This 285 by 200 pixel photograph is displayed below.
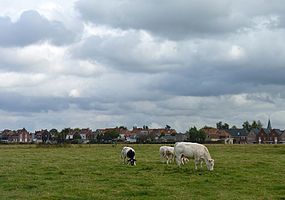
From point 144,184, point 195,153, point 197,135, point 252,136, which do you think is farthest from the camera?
point 252,136

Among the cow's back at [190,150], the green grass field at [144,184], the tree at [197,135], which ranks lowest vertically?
the green grass field at [144,184]

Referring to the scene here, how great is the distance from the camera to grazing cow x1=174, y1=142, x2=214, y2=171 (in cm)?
3012

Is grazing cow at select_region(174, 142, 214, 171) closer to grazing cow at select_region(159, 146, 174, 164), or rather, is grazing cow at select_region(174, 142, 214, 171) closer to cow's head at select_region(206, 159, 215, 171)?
cow's head at select_region(206, 159, 215, 171)

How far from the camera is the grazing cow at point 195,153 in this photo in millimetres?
30125

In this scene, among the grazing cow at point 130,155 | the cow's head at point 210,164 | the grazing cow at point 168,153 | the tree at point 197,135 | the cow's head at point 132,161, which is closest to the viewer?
the cow's head at point 210,164

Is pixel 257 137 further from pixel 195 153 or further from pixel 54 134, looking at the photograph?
pixel 195 153

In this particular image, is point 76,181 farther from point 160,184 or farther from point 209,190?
point 209,190

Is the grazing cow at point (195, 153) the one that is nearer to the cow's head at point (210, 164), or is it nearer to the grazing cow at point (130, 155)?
the cow's head at point (210, 164)

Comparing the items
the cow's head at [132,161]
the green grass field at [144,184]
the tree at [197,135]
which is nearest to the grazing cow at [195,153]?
the green grass field at [144,184]

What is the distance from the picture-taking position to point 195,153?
30.9m

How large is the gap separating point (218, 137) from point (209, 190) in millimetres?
177597

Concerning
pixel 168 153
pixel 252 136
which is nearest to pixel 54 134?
pixel 252 136

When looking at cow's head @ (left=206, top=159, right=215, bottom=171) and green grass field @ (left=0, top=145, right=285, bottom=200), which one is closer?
green grass field @ (left=0, top=145, right=285, bottom=200)

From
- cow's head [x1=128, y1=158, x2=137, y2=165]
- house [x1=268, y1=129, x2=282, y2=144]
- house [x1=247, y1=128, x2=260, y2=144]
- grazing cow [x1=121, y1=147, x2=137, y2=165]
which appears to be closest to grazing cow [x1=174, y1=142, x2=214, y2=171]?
cow's head [x1=128, y1=158, x2=137, y2=165]
